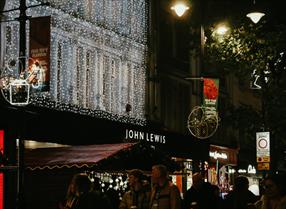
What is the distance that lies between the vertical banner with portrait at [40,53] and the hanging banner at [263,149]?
9313mm

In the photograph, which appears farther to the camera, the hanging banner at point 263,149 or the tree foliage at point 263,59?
the hanging banner at point 263,149

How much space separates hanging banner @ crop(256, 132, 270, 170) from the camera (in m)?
23.0

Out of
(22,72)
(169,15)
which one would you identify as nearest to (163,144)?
(169,15)

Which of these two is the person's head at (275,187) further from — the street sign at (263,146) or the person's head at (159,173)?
the street sign at (263,146)

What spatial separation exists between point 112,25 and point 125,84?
2211 mm

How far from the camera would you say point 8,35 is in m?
18.6

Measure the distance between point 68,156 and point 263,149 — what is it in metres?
8.56

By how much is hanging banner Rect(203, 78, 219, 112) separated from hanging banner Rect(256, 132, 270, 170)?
267 cm

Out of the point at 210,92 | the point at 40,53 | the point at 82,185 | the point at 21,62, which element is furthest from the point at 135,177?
the point at 210,92

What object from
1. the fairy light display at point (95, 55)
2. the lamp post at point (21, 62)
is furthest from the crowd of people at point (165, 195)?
the fairy light display at point (95, 55)

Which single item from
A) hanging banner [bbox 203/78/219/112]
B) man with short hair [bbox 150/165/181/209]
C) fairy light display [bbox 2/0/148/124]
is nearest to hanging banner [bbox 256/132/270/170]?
hanging banner [bbox 203/78/219/112]

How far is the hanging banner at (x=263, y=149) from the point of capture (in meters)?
23.0

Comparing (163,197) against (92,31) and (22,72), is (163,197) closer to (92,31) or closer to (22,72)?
(22,72)

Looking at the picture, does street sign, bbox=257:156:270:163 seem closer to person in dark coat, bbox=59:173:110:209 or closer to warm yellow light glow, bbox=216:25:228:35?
warm yellow light glow, bbox=216:25:228:35
